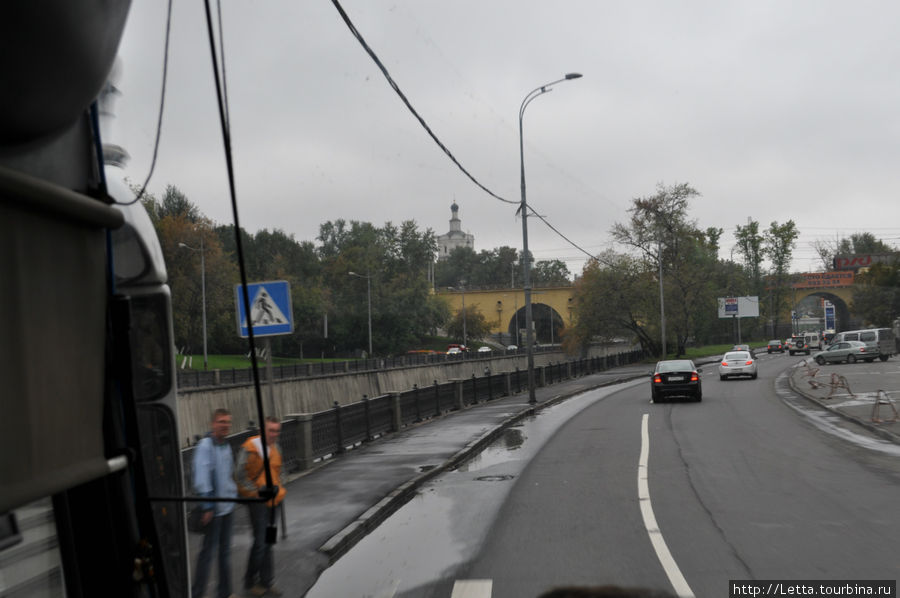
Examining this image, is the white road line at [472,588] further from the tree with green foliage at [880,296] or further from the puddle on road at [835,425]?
the tree with green foliage at [880,296]

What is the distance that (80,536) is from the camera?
2701mm

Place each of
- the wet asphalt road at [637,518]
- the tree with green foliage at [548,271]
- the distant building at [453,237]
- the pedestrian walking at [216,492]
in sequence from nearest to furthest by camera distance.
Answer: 1. the pedestrian walking at [216,492]
2. the wet asphalt road at [637,518]
3. the tree with green foliage at [548,271]
4. the distant building at [453,237]

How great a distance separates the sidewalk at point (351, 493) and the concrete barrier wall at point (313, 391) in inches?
102

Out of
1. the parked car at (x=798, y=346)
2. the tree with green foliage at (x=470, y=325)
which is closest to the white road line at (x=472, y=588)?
the parked car at (x=798, y=346)

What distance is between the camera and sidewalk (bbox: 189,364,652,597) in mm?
7510

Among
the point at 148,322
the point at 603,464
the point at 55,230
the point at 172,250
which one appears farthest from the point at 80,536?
the point at 603,464

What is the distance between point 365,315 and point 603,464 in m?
38.5

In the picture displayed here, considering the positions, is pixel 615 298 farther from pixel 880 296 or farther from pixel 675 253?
pixel 880 296

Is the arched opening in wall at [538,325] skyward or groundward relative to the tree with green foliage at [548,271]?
groundward

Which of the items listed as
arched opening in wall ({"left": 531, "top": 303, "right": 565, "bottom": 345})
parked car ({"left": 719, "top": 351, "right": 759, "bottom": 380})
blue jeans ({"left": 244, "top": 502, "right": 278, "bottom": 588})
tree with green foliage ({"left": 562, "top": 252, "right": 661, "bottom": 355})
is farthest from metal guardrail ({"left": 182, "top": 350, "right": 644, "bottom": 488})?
arched opening in wall ({"left": 531, "top": 303, "right": 565, "bottom": 345})

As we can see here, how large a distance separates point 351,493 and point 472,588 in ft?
16.0

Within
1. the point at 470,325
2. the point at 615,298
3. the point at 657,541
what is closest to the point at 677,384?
the point at 657,541

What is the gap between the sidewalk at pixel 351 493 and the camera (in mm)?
7510

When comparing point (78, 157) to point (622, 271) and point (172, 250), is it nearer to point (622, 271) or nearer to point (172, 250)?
point (172, 250)
